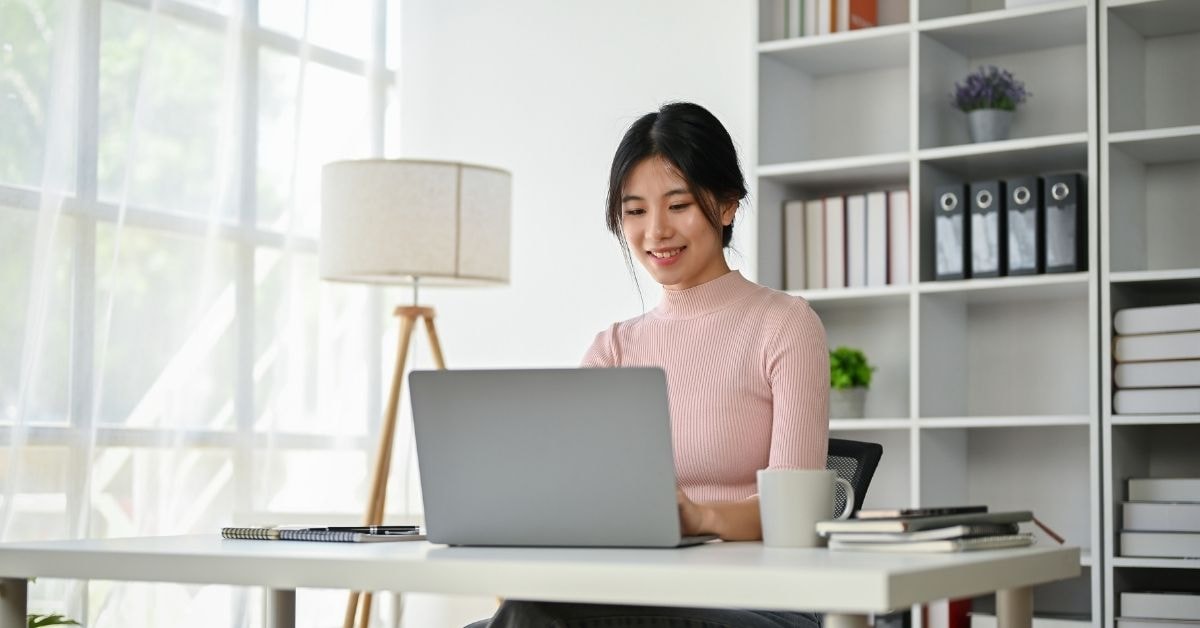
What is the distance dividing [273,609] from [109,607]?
191 centimetres

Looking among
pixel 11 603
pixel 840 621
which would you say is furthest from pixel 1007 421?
pixel 11 603

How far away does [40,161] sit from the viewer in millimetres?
3414

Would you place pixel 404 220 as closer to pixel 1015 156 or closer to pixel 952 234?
pixel 952 234

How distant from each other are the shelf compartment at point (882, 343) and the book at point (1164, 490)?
67cm

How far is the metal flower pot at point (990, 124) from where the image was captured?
3514 mm

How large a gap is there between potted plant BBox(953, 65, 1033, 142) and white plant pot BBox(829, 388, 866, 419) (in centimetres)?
72

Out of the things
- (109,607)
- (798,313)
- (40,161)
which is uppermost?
(40,161)

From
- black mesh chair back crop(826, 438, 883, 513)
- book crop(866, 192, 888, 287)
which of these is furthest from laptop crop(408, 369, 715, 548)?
book crop(866, 192, 888, 287)

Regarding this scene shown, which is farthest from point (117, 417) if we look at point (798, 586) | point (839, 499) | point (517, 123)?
point (798, 586)

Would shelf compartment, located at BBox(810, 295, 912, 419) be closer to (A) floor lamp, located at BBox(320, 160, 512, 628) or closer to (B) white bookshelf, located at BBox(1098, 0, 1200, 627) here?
(B) white bookshelf, located at BBox(1098, 0, 1200, 627)

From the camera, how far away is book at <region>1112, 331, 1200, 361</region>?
3.16 meters

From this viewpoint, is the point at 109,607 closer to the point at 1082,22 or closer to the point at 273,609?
the point at 273,609

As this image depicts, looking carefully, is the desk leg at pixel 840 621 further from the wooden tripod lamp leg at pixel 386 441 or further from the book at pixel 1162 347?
the wooden tripod lamp leg at pixel 386 441

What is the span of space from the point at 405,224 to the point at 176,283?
717 mm
